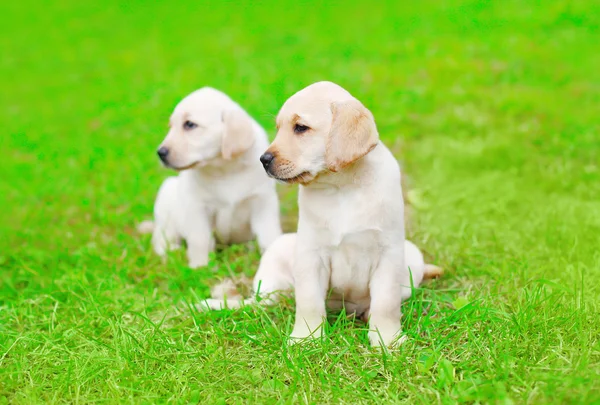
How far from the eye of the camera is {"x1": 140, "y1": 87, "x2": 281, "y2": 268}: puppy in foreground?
4.41 m

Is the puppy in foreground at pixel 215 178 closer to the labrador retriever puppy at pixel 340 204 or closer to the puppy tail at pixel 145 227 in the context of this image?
the puppy tail at pixel 145 227

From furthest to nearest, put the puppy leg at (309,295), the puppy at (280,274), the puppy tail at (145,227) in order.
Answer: the puppy tail at (145,227), the puppy at (280,274), the puppy leg at (309,295)

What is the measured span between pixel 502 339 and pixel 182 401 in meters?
1.57

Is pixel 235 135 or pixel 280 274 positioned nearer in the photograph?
pixel 280 274

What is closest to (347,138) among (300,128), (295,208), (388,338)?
(300,128)

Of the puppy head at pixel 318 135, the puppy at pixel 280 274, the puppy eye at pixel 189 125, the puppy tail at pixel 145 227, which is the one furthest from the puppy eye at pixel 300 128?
the puppy tail at pixel 145 227

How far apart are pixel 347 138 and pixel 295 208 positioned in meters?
2.65

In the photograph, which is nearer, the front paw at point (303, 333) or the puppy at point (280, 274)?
the front paw at point (303, 333)

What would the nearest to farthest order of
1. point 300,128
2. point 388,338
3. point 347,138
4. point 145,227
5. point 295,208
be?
point 347,138, point 300,128, point 388,338, point 145,227, point 295,208

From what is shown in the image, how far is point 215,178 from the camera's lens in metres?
4.62

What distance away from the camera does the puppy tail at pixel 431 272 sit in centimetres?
398

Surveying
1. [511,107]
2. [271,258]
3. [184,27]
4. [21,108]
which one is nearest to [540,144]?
[511,107]

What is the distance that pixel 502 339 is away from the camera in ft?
10.4

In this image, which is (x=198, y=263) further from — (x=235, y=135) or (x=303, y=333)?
(x=303, y=333)
